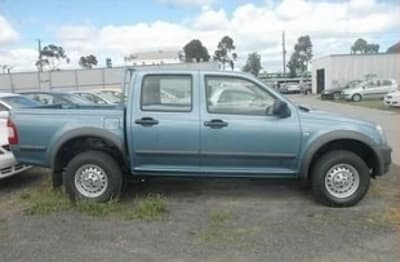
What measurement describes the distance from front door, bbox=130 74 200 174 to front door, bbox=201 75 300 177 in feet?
0.53

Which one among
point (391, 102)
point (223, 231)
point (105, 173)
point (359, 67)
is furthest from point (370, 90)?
point (223, 231)

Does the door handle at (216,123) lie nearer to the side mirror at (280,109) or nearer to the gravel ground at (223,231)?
the side mirror at (280,109)

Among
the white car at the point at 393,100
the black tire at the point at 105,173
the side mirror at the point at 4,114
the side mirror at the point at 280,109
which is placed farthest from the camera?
the white car at the point at 393,100

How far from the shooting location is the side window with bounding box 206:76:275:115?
20.9 ft

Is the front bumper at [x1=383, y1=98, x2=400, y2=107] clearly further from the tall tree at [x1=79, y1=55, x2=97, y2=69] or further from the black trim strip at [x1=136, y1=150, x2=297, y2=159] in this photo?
the tall tree at [x1=79, y1=55, x2=97, y2=69]

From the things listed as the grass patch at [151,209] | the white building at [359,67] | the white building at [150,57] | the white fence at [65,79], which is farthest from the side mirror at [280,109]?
the white fence at [65,79]

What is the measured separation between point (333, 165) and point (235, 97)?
1.53m

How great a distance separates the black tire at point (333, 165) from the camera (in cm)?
628

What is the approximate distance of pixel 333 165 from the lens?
6289 millimetres

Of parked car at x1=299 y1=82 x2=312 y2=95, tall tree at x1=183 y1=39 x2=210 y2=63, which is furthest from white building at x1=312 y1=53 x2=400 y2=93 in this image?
tall tree at x1=183 y1=39 x2=210 y2=63

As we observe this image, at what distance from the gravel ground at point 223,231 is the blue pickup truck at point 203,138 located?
0.45 metres

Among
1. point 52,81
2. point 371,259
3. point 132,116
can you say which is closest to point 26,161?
point 132,116

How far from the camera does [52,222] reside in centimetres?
584

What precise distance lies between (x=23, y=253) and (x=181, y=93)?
9.19 feet
